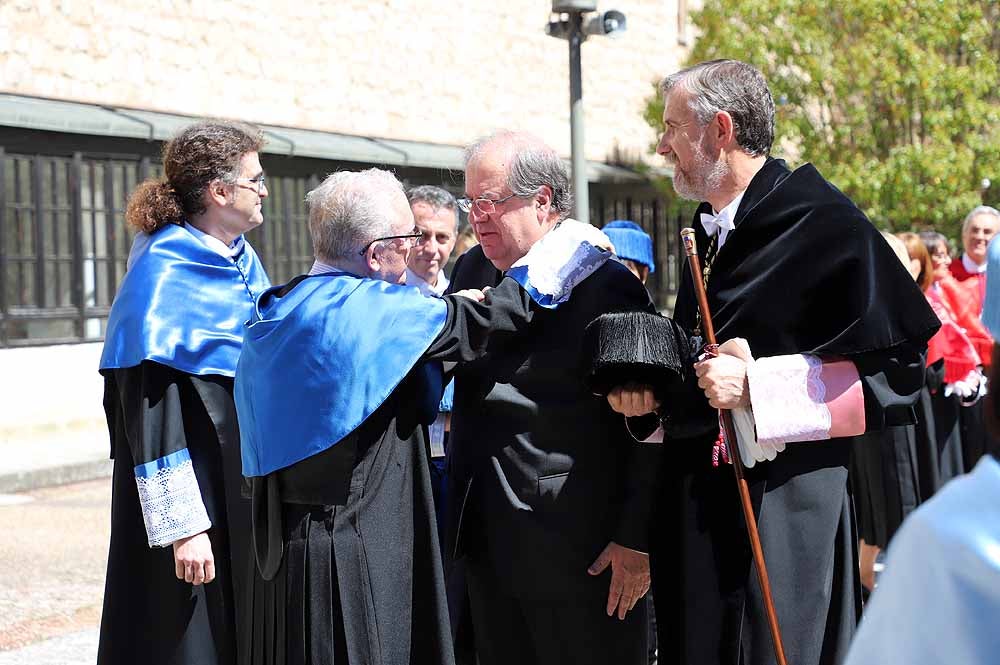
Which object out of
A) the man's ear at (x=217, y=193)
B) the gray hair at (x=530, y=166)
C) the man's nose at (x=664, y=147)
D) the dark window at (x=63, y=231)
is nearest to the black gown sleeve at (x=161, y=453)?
the man's ear at (x=217, y=193)

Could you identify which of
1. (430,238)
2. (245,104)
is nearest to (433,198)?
(430,238)

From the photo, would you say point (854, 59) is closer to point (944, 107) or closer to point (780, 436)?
point (944, 107)

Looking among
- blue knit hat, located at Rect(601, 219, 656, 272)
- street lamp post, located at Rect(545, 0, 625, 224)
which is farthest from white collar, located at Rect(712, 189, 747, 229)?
street lamp post, located at Rect(545, 0, 625, 224)

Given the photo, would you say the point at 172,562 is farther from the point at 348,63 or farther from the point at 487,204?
the point at 348,63

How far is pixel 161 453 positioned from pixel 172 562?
0.38m

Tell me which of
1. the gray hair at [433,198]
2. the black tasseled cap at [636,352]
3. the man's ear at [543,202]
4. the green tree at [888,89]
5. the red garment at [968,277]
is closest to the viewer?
the black tasseled cap at [636,352]

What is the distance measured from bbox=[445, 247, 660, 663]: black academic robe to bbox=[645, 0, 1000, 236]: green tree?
49.5 feet

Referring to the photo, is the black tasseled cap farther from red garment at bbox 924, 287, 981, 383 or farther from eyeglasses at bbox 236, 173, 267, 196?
red garment at bbox 924, 287, 981, 383

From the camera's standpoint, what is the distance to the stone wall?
13.5 metres

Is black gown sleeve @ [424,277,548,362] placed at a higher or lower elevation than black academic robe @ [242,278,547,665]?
higher

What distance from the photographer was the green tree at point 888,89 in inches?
715

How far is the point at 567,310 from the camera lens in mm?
3680

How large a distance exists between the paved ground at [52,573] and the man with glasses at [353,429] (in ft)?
9.77

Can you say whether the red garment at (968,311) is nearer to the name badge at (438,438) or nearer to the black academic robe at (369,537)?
the name badge at (438,438)
